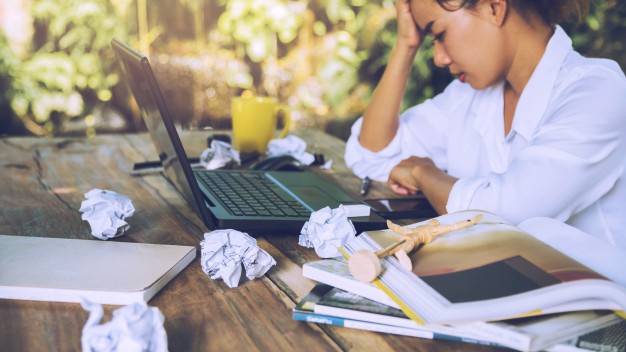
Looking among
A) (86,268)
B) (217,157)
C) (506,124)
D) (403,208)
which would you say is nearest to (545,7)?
(506,124)

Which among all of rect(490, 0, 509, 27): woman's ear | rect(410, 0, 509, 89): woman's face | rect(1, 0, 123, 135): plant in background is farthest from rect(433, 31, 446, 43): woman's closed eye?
rect(1, 0, 123, 135): plant in background

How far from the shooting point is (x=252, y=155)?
5.06 feet

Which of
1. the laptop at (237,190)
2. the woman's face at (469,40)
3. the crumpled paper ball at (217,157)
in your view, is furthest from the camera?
the crumpled paper ball at (217,157)

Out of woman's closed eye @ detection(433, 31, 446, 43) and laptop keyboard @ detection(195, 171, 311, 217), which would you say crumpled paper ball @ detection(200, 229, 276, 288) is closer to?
laptop keyboard @ detection(195, 171, 311, 217)

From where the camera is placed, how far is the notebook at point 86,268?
0.68 meters

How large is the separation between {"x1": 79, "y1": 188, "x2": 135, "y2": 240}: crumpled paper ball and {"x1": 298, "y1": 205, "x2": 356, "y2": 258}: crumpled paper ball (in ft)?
0.91

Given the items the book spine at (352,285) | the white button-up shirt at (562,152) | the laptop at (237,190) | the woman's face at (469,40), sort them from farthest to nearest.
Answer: the woman's face at (469,40)
the white button-up shirt at (562,152)
the laptop at (237,190)
the book spine at (352,285)

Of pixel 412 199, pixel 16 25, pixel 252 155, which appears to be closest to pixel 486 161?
pixel 412 199

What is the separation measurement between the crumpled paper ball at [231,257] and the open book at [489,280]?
4.6 inches

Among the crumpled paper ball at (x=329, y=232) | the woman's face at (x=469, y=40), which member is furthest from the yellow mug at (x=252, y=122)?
the crumpled paper ball at (x=329, y=232)

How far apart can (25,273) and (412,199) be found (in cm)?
75

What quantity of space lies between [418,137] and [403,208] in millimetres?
461

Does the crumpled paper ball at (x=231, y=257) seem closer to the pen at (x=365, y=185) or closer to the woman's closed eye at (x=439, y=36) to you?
the pen at (x=365, y=185)

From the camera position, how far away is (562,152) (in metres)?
1.00
